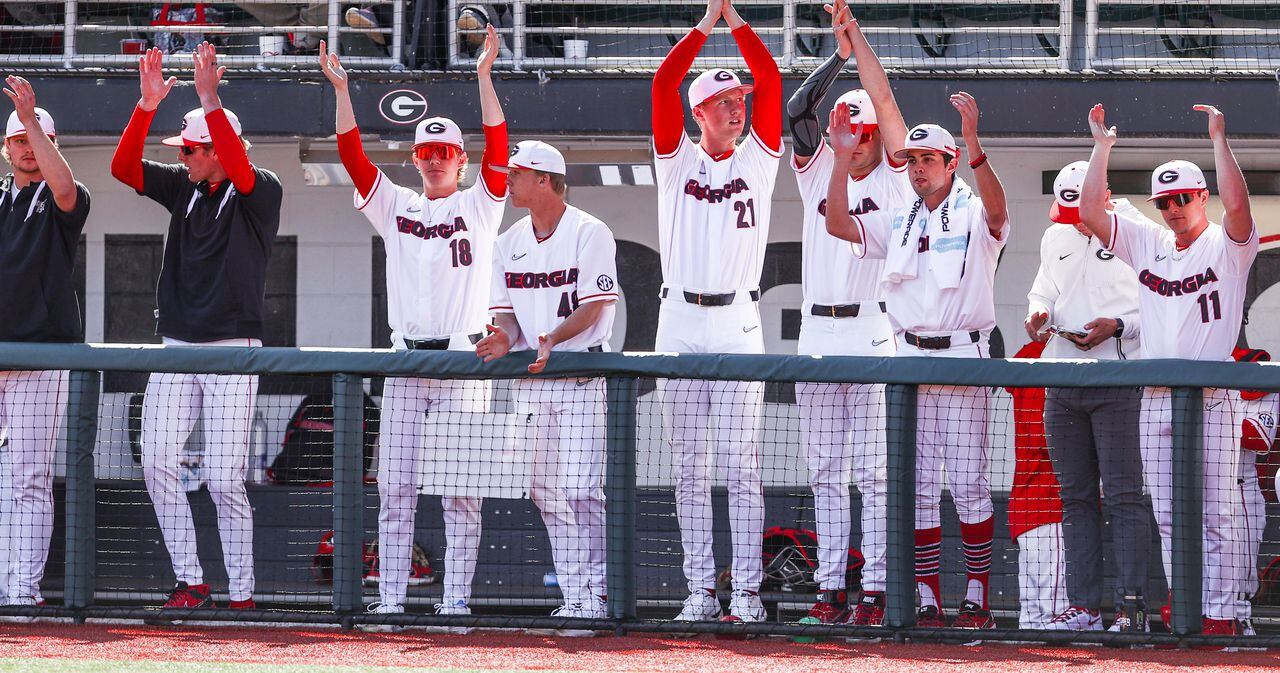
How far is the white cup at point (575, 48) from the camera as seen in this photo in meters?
7.67

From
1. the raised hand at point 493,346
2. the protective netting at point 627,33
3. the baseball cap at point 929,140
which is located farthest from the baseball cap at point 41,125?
the baseball cap at point 929,140

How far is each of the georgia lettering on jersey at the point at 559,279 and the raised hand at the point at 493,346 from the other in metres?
0.31

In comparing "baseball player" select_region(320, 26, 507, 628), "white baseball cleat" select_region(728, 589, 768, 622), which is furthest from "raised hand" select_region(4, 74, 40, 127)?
"white baseball cleat" select_region(728, 589, 768, 622)

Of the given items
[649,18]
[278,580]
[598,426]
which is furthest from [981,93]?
[278,580]

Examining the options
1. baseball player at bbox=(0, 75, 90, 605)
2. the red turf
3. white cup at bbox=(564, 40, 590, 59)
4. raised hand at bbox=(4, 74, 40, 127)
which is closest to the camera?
the red turf

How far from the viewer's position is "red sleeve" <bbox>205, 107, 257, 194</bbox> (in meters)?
5.12

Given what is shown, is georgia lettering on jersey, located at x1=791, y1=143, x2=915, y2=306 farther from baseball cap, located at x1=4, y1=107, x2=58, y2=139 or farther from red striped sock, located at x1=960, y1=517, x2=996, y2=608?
baseball cap, located at x1=4, y1=107, x2=58, y2=139

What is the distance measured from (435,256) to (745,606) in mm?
1684

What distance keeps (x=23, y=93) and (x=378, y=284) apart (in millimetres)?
3183

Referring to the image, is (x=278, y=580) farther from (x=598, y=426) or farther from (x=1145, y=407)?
(x=1145, y=407)

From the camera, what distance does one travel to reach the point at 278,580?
5.58 m

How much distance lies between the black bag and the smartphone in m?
2.51

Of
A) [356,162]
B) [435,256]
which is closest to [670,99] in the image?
[435,256]

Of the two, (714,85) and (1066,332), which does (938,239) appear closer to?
(1066,332)
